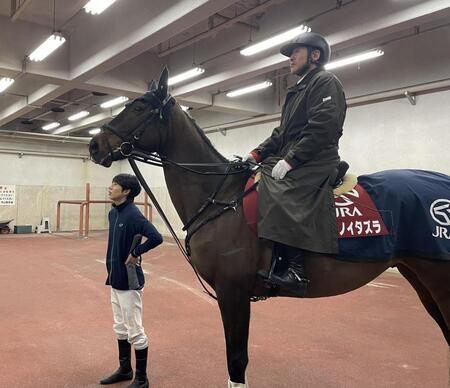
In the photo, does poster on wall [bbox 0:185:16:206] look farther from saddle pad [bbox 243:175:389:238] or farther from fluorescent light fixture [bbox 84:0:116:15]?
saddle pad [bbox 243:175:389:238]

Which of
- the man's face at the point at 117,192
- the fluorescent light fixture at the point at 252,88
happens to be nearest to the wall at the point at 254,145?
the fluorescent light fixture at the point at 252,88

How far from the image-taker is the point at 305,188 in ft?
6.84

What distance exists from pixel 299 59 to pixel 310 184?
0.78m

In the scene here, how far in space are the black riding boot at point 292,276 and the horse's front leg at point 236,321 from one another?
183 mm

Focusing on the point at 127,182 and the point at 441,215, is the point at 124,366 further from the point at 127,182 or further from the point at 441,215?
A: the point at 441,215

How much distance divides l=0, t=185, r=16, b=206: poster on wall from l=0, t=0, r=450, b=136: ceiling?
632cm

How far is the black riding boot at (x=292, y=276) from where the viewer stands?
79.3 inches

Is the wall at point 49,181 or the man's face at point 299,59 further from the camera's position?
the wall at point 49,181

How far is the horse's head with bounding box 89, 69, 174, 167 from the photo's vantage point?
90.0 inches

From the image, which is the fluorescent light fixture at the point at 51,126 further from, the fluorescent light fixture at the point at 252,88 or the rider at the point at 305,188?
the rider at the point at 305,188

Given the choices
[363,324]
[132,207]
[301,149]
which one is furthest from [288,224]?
[363,324]

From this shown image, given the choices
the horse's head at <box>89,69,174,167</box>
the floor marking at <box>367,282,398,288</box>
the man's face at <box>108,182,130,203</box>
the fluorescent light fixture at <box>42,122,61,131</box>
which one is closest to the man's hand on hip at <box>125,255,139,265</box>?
the man's face at <box>108,182,130,203</box>

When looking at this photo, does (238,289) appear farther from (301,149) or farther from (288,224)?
(301,149)

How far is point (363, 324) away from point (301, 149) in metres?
3.27
